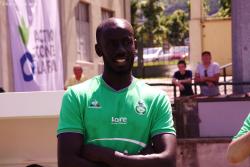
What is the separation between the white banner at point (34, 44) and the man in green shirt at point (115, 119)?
7489mm

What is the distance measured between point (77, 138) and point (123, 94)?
272 millimetres

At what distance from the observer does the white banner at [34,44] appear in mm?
9984

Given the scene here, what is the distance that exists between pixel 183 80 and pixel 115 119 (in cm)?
765

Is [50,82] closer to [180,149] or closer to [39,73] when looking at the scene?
A: [39,73]

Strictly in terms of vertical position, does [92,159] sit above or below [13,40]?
below

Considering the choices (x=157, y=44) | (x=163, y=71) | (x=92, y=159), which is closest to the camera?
(x=92, y=159)

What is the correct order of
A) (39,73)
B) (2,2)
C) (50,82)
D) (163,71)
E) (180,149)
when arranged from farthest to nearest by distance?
(163,71)
(50,82)
(39,73)
(2,2)
(180,149)

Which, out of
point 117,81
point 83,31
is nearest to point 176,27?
point 83,31

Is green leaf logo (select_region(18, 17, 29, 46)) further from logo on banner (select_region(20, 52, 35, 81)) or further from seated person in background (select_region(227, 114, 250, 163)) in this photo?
seated person in background (select_region(227, 114, 250, 163))

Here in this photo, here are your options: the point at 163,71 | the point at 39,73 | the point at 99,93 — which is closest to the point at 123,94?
the point at 99,93

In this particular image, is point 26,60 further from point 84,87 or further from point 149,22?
point 149,22

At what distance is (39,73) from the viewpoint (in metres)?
10.7

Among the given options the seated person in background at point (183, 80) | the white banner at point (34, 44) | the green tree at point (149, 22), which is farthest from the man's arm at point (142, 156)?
the green tree at point (149, 22)

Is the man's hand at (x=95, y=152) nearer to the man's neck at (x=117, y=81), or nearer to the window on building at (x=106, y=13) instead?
the man's neck at (x=117, y=81)
